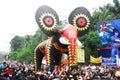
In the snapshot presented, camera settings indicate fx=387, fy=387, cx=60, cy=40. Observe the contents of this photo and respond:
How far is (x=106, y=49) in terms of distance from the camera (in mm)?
33406

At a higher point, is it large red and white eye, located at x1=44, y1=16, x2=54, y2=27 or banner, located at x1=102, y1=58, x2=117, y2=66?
large red and white eye, located at x1=44, y1=16, x2=54, y2=27

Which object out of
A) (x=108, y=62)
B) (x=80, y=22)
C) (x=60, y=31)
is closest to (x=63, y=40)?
(x=60, y=31)

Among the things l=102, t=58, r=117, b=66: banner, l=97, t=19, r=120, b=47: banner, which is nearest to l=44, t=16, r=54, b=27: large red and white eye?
l=102, t=58, r=117, b=66: banner

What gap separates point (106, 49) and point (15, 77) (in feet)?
58.6

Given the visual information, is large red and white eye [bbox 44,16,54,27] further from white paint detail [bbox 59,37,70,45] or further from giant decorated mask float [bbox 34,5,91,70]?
white paint detail [bbox 59,37,70,45]

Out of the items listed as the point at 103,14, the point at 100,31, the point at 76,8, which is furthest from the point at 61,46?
the point at 103,14

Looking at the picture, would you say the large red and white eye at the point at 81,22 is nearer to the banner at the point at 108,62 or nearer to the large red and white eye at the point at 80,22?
the large red and white eye at the point at 80,22

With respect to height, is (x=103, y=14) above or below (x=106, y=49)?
above

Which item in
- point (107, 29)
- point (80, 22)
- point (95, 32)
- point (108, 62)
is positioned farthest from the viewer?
point (95, 32)

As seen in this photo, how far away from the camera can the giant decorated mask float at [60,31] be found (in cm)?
1961

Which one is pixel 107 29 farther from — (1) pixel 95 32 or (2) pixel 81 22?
(2) pixel 81 22

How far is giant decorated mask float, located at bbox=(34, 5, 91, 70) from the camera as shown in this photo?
1961cm

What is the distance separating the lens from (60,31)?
19969 millimetres

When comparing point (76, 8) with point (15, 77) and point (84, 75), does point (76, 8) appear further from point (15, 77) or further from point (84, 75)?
point (15, 77)
